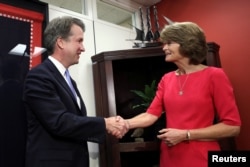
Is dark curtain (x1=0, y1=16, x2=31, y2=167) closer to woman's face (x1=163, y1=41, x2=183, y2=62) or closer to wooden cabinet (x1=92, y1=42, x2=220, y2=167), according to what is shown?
wooden cabinet (x1=92, y1=42, x2=220, y2=167)

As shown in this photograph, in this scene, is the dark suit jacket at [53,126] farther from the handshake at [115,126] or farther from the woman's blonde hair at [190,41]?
the woman's blonde hair at [190,41]

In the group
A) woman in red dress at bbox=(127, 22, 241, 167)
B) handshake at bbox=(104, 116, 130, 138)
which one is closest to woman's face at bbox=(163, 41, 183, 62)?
woman in red dress at bbox=(127, 22, 241, 167)

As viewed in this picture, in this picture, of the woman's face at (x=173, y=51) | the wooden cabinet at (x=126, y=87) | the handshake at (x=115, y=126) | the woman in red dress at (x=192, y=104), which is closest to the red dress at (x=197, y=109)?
the woman in red dress at (x=192, y=104)

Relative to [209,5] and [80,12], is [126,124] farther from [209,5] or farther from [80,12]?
[209,5]

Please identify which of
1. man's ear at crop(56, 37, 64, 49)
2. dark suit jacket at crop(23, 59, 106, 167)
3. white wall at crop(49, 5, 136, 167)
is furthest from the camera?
white wall at crop(49, 5, 136, 167)

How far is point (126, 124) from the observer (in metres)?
1.50

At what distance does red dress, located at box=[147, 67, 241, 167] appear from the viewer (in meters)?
1.24

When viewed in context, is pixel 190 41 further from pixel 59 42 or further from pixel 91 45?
pixel 91 45

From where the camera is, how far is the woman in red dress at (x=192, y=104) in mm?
1234

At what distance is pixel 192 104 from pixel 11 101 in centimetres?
94

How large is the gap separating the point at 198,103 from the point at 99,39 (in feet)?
4.02

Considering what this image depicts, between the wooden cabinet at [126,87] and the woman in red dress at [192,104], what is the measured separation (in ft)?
1.43

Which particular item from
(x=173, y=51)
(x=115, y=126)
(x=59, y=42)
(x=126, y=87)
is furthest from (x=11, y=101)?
(x=126, y=87)

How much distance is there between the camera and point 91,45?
2.18 meters
